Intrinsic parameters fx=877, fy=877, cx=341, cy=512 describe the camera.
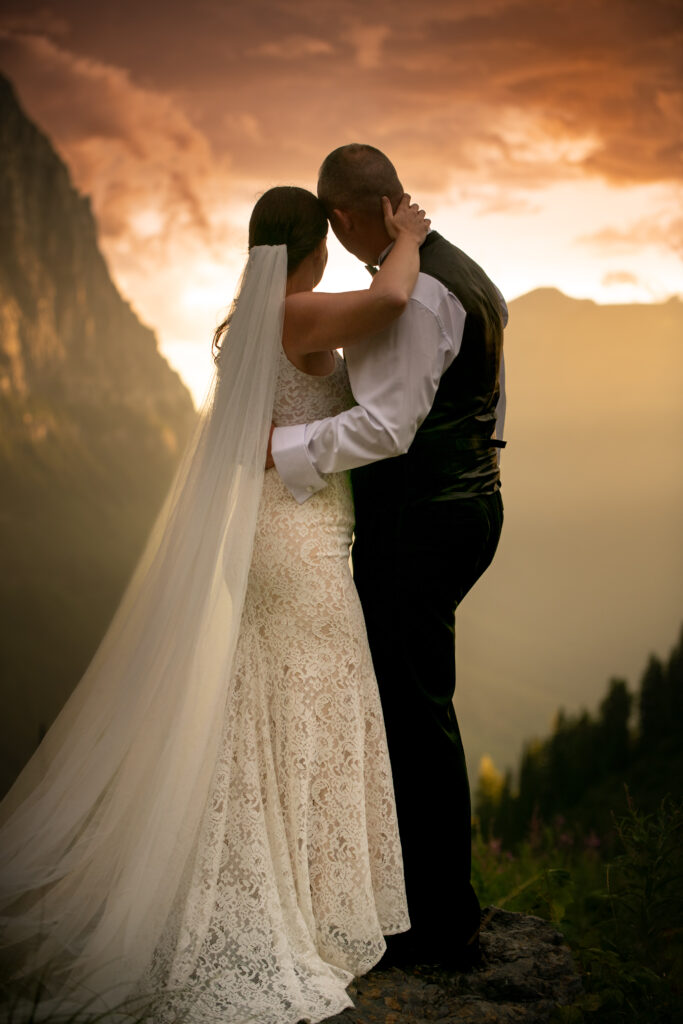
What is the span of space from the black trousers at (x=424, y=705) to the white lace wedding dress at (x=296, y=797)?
0.26ft

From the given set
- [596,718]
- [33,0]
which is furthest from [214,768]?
[596,718]

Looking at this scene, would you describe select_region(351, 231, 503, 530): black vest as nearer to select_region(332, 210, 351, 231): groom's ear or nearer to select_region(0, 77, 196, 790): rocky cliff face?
select_region(332, 210, 351, 231): groom's ear

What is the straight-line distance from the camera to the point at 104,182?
6934 mm

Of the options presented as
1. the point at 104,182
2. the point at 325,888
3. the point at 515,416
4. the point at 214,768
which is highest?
the point at 104,182

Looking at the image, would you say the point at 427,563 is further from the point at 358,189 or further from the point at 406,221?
the point at 358,189

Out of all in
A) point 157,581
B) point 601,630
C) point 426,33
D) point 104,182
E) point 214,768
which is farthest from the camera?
point 601,630

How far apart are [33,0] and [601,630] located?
729 cm

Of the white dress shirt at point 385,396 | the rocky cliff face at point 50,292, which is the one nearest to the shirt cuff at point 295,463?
the white dress shirt at point 385,396

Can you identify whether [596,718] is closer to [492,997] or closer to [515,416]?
[515,416]

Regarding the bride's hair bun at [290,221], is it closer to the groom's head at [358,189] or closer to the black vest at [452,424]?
the groom's head at [358,189]

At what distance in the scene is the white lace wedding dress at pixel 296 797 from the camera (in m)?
1.99

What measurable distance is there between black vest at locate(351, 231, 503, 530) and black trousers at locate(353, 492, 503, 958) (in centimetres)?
4

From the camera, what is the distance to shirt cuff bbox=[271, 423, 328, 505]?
2152 mm

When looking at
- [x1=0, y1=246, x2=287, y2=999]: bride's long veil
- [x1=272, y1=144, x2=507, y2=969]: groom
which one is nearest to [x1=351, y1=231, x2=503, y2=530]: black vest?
[x1=272, y1=144, x2=507, y2=969]: groom
